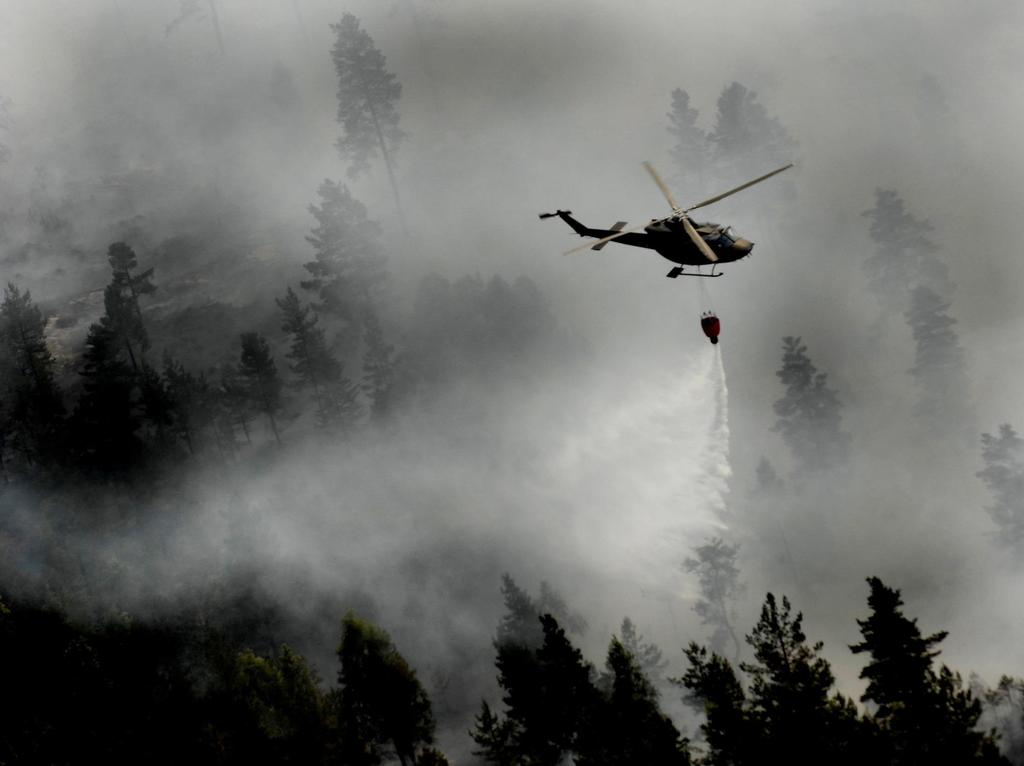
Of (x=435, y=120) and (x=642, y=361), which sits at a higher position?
(x=435, y=120)

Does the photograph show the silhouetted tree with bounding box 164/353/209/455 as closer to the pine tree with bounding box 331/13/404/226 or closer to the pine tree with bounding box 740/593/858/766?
the pine tree with bounding box 331/13/404/226

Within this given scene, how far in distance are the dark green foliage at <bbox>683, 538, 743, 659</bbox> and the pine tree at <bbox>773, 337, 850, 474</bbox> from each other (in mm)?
10972

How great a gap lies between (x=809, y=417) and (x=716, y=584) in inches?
626

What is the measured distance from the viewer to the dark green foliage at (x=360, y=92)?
286ft

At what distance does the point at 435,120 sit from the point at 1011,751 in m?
106

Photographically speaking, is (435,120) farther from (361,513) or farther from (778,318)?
(361,513)

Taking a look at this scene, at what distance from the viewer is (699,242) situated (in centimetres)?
2775

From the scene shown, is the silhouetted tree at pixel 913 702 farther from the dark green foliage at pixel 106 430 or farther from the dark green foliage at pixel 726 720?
the dark green foliage at pixel 106 430

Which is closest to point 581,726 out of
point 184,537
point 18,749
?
point 18,749

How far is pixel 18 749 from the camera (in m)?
38.6

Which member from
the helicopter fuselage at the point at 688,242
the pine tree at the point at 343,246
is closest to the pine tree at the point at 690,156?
the pine tree at the point at 343,246

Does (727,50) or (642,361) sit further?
(727,50)

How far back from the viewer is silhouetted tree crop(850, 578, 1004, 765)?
86.3ft

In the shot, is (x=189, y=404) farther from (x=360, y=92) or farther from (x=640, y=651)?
(x=360, y=92)
